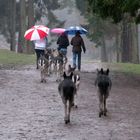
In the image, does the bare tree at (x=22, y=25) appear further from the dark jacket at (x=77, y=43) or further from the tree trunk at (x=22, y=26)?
the dark jacket at (x=77, y=43)

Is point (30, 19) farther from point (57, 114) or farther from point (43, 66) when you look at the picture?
point (57, 114)

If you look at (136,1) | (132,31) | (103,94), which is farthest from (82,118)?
(132,31)

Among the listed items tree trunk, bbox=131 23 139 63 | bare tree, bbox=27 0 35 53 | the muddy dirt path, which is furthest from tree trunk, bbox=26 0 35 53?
the muddy dirt path

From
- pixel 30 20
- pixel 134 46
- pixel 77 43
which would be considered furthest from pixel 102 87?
pixel 30 20

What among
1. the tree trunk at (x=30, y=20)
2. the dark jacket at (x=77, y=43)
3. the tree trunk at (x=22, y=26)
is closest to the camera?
the dark jacket at (x=77, y=43)

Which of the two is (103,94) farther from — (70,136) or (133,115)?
(70,136)

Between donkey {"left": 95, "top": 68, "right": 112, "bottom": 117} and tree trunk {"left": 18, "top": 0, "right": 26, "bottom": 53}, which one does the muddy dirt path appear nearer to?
donkey {"left": 95, "top": 68, "right": 112, "bottom": 117}

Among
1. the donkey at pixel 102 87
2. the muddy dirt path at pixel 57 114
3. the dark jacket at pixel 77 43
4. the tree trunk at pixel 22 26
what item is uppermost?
the tree trunk at pixel 22 26

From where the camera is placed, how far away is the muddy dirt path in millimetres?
11750

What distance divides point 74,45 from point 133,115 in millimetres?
11016

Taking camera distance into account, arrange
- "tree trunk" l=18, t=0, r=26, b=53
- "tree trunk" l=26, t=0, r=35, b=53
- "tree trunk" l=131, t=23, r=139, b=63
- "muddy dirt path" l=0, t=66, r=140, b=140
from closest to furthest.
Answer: "muddy dirt path" l=0, t=66, r=140, b=140
"tree trunk" l=131, t=23, r=139, b=63
"tree trunk" l=18, t=0, r=26, b=53
"tree trunk" l=26, t=0, r=35, b=53

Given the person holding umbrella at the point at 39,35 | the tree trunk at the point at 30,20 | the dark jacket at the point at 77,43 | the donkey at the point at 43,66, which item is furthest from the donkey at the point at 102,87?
the tree trunk at the point at 30,20

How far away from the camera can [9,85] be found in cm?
2036

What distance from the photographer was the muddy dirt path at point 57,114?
11.8m
